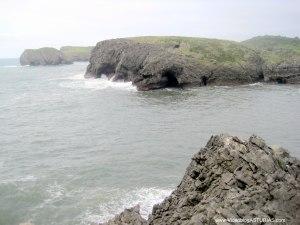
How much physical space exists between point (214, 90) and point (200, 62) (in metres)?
14.5

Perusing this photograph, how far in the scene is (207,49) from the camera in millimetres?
117750

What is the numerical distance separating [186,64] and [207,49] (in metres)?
16.8

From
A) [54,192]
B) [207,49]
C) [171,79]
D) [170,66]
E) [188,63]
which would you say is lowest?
[54,192]

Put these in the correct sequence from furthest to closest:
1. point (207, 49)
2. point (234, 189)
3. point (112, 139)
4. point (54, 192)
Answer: point (207, 49)
point (112, 139)
point (54, 192)
point (234, 189)

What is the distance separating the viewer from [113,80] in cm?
11800

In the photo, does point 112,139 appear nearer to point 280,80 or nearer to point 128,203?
point 128,203

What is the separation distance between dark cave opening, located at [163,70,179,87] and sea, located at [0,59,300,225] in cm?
720

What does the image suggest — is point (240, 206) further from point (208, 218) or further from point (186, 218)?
point (186, 218)

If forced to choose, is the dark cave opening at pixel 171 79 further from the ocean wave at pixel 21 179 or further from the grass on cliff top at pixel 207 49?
the ocean wave at pixel 21 179

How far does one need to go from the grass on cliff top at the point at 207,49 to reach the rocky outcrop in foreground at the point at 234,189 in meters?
83.9

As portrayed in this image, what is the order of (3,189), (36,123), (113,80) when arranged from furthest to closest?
(113,80) < (36,123) < (3,189)

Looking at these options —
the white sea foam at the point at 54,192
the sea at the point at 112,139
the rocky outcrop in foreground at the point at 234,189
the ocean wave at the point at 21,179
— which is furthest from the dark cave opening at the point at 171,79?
the rocky outcrop in foreground at the point at 234,189

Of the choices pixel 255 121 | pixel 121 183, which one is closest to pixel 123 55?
pixel 255 121

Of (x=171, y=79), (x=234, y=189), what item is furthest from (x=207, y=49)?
(x=234, y=189)
